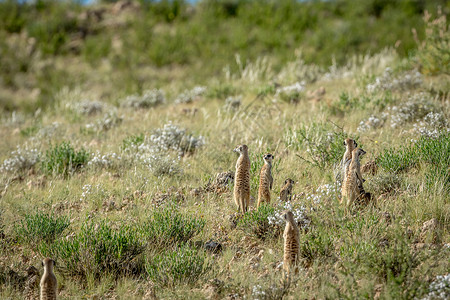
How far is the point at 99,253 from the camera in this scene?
4250 mm

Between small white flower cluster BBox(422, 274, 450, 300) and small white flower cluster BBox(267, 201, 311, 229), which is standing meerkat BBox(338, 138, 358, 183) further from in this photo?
small white flower cluster BBox(422, 274, 450, 300)

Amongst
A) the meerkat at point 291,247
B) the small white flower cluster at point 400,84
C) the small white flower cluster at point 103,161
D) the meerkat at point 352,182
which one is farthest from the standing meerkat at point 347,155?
the small white flower cluster at point 400,84

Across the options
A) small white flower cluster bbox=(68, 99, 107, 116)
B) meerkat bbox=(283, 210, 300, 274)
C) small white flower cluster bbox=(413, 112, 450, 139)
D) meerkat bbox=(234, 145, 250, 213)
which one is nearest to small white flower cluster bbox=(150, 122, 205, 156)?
meerkat bbox=(234, 145, 250, 213)

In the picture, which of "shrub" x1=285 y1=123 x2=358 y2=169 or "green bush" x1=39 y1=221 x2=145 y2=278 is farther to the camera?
"shrub" x1=285 y1=123 x2=358 y2=169

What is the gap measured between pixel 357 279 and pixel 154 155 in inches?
141

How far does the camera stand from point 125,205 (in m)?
5.59

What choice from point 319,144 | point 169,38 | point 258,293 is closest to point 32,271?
point 258,293

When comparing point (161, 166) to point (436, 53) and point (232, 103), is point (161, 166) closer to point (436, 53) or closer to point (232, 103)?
point (232, 103)

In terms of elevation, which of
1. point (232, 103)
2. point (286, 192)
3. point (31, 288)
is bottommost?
point (31, 288)

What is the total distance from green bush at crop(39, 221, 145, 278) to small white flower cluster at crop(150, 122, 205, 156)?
9.29 feet

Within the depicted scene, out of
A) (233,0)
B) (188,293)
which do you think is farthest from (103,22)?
(188,293)

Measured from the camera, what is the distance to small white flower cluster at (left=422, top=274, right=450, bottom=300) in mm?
3315

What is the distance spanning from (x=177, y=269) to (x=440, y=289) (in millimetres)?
2219

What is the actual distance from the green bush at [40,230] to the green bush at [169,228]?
0.97 metres
